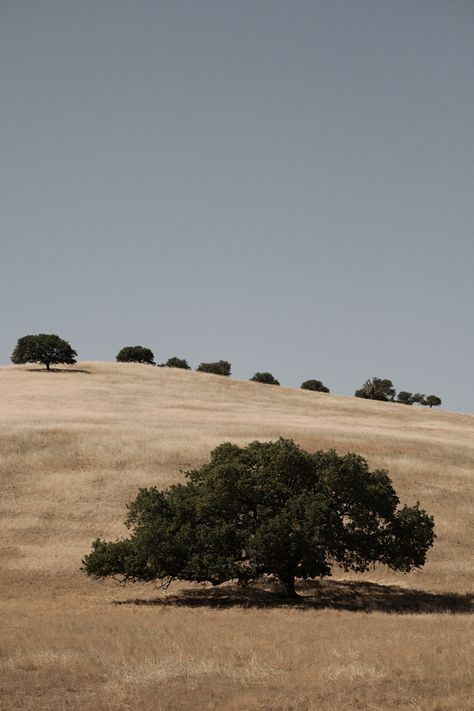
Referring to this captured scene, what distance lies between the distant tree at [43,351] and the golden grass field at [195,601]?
3027 centimetres

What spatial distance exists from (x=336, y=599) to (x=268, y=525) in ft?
18.1

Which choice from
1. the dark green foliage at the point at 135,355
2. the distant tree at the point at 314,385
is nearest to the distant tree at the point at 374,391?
the distant tree at the point at 314,385

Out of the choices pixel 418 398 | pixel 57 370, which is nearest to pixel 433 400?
pixel 418 398

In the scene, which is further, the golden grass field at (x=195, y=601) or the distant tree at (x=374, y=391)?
the distant tree at (x=374, y=391)

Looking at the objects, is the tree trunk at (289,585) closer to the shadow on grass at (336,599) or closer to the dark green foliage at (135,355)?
the shadow on grass at (336,599)

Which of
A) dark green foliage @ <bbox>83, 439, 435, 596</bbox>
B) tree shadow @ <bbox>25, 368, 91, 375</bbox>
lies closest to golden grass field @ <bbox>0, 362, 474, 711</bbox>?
dark green foliage @ <bbox>83, 439, 435, 596</bbox>

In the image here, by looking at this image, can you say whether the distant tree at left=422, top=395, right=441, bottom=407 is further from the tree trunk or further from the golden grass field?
the tree trunk

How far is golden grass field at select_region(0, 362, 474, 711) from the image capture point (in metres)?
16.0

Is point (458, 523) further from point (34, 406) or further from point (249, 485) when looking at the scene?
point (34, 406)

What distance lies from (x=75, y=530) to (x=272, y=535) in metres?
14.1

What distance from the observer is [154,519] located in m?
33.3

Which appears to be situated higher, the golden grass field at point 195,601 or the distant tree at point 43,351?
the distant tree at point 43,351

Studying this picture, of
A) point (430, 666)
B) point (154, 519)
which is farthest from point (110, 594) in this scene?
point (430, 666)

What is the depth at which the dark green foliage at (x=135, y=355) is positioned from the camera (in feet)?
476
